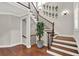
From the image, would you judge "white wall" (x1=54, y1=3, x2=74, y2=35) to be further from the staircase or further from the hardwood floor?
the hardwood floor

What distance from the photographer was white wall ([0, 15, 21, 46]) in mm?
2363

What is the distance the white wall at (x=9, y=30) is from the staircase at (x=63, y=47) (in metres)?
0.68

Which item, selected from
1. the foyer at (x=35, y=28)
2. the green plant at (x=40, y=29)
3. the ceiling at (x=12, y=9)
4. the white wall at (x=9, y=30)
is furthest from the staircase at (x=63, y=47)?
the ceiling at (x=12, y=9)

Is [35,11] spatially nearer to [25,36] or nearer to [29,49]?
[25,36]

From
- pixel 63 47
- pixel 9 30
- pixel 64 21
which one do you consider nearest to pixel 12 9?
pixel 9 30

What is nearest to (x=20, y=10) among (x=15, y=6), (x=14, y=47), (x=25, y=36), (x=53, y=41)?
(x=15, y=6)

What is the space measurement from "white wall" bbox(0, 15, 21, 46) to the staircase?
683mm

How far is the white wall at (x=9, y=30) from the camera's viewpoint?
2.36 metres

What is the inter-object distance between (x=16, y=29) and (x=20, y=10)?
353mm

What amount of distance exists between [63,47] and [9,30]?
1.03m

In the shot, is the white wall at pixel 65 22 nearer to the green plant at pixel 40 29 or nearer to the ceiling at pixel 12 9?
the green plant at pixel 40 29

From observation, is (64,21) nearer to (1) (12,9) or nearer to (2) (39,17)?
(2) (39,17)

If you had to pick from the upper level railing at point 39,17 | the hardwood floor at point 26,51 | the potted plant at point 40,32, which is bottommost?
the hardwood floor at point 26,51

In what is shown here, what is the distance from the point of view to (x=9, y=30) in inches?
94.3
